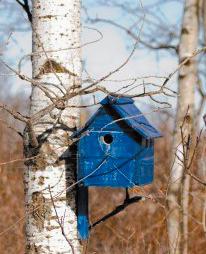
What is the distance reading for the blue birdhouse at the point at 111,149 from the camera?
2422 millimetres

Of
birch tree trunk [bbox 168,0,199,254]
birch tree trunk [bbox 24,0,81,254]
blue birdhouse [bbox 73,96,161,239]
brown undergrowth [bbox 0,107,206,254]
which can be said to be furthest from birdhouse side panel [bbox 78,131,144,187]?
brown undergrowth [bbox 0,107,206,254]

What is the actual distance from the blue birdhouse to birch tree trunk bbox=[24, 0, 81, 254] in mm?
100

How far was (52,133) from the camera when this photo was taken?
2.29 m

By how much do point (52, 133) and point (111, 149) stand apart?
31 cm

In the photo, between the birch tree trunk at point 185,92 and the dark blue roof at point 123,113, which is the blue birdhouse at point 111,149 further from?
the birch tree trunk at point 185,92

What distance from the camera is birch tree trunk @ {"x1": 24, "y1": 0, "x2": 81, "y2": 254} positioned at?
2252mm

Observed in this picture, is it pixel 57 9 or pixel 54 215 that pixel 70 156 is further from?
pixel 57 9

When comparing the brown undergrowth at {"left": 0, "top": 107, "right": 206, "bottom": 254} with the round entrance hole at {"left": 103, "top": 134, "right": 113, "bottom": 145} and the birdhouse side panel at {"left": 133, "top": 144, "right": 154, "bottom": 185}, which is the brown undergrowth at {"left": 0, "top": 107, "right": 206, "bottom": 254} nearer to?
the birdhouse side panel at {"left": 133, "top": 144, "right": 154, "bottom": 185}

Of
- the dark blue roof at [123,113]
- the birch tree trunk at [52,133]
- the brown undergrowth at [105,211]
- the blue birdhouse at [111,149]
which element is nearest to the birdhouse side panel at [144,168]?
the blue birdhouse at [111,149]

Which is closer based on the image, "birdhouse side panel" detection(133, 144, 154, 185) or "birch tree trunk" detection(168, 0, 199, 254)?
"birdhouse side panel" detection(133, 144, 154, 185)

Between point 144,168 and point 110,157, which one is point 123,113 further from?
point 144,168

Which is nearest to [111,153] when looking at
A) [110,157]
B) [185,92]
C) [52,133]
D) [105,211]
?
[110,157]

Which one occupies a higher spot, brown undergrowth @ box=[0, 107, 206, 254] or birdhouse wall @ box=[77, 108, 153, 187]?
birdhouse wall @ box=[77, 108, 153, 187]

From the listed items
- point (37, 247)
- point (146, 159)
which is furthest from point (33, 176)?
point (146, 159)
